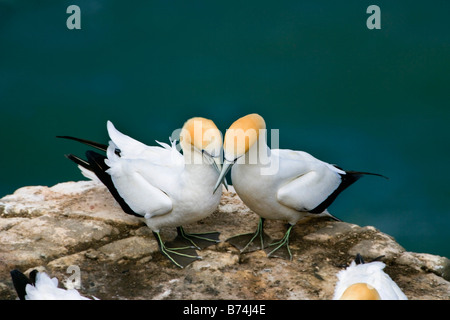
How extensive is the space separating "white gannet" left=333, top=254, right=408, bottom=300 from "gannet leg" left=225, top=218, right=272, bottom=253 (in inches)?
34.0

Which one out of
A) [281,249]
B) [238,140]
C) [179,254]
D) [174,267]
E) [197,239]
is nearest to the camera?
[238,140]

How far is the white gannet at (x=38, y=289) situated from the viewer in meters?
4.04

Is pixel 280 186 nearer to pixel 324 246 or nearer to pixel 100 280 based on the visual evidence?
pixel 324 246

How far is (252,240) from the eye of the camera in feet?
17.1

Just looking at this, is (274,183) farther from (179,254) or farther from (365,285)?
(365,285)

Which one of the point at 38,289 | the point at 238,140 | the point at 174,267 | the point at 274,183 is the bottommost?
the point at 174,267

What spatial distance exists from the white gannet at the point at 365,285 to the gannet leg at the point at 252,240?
863mm

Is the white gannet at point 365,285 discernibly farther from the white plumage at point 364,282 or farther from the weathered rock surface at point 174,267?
the weathered rock surface at point 174,267

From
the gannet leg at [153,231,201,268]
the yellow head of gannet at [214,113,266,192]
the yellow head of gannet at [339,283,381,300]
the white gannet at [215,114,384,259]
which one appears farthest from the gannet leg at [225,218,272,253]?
the yellow head of gannet at [339,283,381,300]

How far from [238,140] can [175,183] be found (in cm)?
73

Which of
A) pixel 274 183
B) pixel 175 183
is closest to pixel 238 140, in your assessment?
pixel 274 183

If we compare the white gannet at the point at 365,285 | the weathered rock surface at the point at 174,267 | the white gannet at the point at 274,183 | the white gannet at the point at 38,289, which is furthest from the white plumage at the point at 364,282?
the white gannet at the point at 38,289

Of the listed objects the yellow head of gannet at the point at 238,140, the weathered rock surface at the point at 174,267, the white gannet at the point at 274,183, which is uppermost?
the yellow head of gannet at the point at 238,140

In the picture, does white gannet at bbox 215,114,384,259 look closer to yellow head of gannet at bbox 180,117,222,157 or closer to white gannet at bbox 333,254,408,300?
yellow head of gannet at bbox 180,117,222,157
